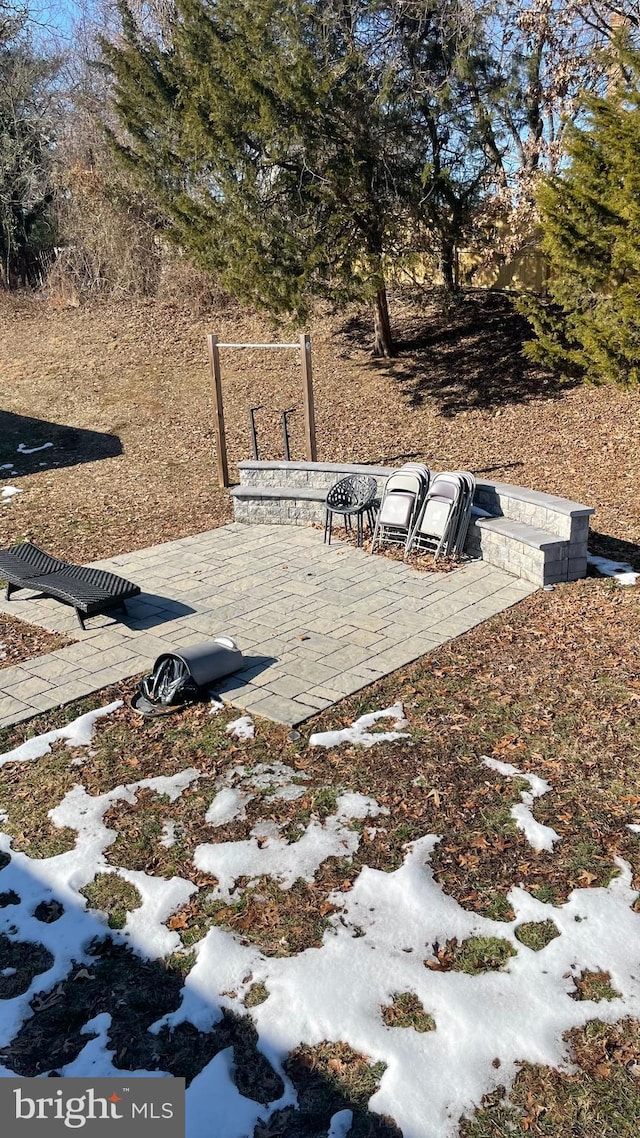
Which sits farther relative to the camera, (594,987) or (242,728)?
(242,728)

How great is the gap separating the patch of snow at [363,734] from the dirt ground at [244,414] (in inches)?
149

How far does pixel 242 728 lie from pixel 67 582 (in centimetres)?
257

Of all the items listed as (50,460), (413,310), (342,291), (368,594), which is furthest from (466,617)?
(413,310)

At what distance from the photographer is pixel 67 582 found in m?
7.09

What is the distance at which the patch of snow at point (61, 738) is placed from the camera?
5.09 meters

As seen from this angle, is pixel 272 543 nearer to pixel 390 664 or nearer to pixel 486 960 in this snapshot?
pixel 390 664

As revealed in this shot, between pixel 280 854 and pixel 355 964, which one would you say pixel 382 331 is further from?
pixel 355 964

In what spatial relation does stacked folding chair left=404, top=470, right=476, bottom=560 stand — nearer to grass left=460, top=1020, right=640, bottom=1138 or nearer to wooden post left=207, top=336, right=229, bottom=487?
wooden post left=207, top=336, right=229, bottom=487

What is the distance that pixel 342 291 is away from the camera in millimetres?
13008

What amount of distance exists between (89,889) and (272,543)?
5.41m

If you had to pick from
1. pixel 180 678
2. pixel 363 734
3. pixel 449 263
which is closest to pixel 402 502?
pixel 180 678

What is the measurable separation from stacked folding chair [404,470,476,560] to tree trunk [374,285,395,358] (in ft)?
26.8

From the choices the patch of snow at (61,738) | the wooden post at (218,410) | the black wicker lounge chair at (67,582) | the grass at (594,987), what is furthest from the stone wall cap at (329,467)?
the grass at (594,987)

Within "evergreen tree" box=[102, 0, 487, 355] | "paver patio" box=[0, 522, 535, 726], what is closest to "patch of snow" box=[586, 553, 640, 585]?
"paver patio" box=[0, 522, 535, 726]
